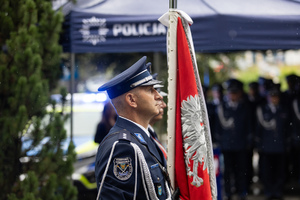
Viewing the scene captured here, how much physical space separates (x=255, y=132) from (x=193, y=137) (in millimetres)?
5975

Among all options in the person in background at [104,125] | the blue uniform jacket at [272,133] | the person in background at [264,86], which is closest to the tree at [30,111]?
the person in background at [104,125]

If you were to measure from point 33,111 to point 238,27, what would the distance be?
2335 millimetres

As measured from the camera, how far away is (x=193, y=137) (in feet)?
10.3

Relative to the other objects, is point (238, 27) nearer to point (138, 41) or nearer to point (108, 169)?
point (138, 41)

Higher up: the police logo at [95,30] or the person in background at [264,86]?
the police logo at [95,30]

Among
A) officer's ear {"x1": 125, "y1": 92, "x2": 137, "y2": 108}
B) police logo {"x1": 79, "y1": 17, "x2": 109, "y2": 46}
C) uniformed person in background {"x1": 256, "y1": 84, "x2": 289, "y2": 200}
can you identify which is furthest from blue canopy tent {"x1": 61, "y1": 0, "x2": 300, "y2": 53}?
officer's ear {"x1": 125, "y1": 92, "x2": 137, "y2": 108}

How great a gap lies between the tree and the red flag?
7.87 ft

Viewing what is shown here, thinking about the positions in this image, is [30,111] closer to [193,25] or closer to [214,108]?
[193,25]

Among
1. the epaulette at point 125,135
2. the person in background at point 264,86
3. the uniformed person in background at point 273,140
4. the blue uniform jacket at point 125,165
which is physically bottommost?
the uniformed person in background at point 273,140

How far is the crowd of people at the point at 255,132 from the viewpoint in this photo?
8.66m

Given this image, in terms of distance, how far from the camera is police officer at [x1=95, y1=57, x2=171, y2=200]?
9.08 ft

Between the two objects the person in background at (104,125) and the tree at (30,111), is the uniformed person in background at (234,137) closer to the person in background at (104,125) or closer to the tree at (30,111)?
the person in background at (104,125)

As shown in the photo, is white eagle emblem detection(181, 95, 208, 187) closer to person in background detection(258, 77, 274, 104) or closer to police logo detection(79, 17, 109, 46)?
police logo detection(79, 17, 109, 46)

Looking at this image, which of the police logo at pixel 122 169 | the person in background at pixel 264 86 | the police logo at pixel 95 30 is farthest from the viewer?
the person in background at pixel 264 86
